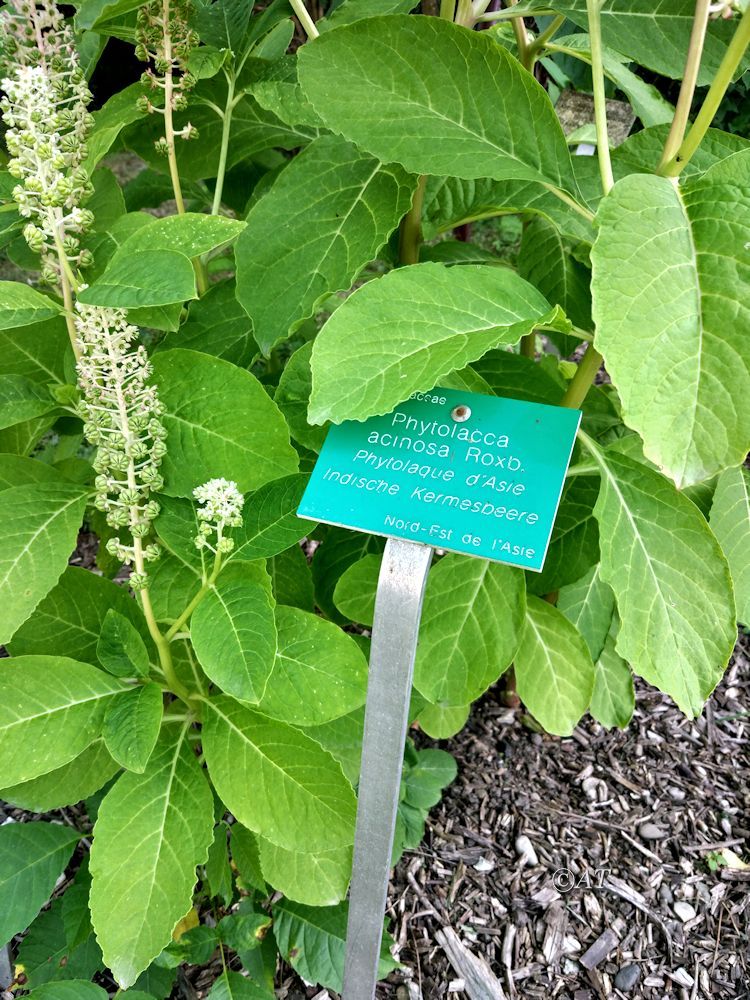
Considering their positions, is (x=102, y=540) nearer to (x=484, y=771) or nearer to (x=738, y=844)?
(x=484, y=771)

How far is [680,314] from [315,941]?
0.99m

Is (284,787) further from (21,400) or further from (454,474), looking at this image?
(21,400)

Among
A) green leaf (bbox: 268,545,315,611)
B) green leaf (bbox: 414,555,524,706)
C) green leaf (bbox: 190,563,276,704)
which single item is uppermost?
green leaf (bbox: 190,563,276,704)

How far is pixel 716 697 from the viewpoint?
1.85 meters

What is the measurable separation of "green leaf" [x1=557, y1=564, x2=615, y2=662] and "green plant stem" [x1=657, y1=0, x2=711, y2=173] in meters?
0.67

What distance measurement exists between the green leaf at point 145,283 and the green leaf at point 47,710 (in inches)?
17.1

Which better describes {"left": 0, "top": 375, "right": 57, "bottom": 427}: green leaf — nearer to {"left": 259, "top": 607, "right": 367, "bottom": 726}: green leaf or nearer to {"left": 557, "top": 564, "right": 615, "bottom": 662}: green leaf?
{"left": 259, "top": 607, "right": 367, "bottom": 726}: green leaf

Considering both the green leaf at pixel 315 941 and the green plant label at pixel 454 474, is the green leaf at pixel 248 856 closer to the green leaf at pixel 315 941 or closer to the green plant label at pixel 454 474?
the green leaf at pixel 315 941

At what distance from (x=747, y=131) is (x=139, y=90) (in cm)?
366

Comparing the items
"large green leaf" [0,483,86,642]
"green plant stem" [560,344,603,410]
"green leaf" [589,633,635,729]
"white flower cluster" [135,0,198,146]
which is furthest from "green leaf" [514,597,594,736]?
"white flower cluster" [135,0,198,146]

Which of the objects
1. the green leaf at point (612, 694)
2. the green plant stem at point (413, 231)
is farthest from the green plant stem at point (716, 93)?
the green leaf at point (612, 694)

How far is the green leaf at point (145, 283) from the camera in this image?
762mm

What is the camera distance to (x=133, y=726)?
898mm

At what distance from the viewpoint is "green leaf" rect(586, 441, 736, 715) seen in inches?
34.7
